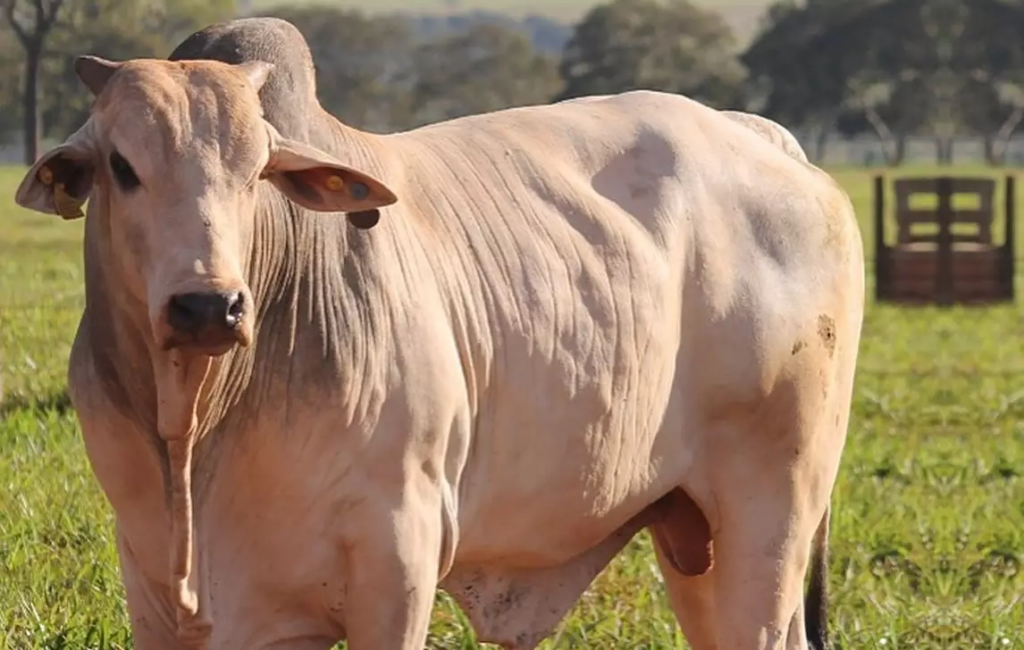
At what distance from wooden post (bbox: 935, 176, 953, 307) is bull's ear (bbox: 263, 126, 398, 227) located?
13.9m

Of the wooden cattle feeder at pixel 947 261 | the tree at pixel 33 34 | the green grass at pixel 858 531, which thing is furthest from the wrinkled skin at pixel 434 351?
the tree at pixel 33 34

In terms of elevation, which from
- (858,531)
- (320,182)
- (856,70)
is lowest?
(856,70)

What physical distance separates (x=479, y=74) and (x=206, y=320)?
81364 mm

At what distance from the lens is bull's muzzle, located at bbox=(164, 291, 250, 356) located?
11.5 feet

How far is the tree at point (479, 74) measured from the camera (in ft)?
258

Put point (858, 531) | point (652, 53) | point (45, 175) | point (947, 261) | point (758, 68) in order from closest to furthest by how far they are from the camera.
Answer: point (45, 175), point (858, 531), point (947, 261), point (758, 68), point (652, 53)

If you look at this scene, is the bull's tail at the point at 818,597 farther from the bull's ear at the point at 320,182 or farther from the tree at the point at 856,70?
the tree at the point at 856,70

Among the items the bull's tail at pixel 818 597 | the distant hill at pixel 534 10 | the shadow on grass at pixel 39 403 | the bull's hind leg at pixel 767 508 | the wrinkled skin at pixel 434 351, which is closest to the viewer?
the wrinkled skin at pixel 434 351

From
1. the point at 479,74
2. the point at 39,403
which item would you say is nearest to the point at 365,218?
the point at 39,403

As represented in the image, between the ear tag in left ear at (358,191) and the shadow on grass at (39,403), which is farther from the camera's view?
the shadow on grass at (39,403)

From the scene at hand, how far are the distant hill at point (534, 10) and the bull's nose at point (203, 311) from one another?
14399cm

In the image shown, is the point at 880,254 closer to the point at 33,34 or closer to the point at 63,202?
the point at 63,202

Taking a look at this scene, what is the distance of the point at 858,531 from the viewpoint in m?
7.50

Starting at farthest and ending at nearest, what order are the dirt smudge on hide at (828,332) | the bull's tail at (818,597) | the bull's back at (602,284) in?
the bull's tail at (818,597)
the dirt smudge on hide at (828,332)
the bull's back at (602,284)
